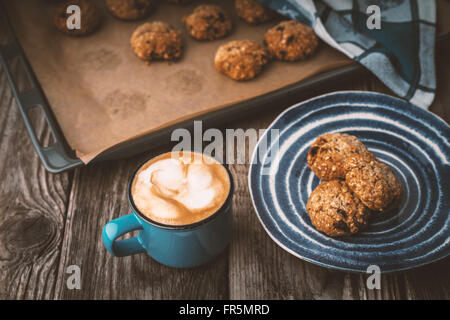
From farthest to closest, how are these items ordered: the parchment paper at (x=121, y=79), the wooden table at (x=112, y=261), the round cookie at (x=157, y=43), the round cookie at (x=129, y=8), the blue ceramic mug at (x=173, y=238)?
the round cookie at (x=129, y=8) → the round cookie at (x=157, y=43) → the parchment paper at (x=121, y=79) → the wooden table at (x=112, y=261) → the blue ceramic mug at (x=173, y=238)

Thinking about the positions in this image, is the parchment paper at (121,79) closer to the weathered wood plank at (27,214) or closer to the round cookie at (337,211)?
the weathered wood plank at (27,214)

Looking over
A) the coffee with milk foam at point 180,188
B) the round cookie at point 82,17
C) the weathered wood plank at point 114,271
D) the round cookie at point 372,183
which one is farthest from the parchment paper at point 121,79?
the round cookie at point 372,183

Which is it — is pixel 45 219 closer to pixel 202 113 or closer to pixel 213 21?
pixel 202 113

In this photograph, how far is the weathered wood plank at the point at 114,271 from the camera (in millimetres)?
961

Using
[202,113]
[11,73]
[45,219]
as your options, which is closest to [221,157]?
[202,113]

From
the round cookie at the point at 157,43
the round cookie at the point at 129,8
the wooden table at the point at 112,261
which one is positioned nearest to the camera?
the wooden table at the point at 112,261

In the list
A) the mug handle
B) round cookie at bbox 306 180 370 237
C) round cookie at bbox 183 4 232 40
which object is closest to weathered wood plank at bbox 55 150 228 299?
the mug handle

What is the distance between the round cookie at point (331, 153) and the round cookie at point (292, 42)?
0.44 m

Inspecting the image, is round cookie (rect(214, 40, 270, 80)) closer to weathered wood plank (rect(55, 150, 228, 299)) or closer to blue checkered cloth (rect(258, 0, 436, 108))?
blue checkered cloth (rect(258, 0, 436, 108))

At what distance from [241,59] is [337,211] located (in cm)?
63

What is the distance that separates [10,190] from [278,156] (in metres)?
0.76

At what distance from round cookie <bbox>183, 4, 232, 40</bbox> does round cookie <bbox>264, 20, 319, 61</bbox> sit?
19cm

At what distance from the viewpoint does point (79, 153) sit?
46.9 inches

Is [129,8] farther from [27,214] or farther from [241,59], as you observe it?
[27,214]
